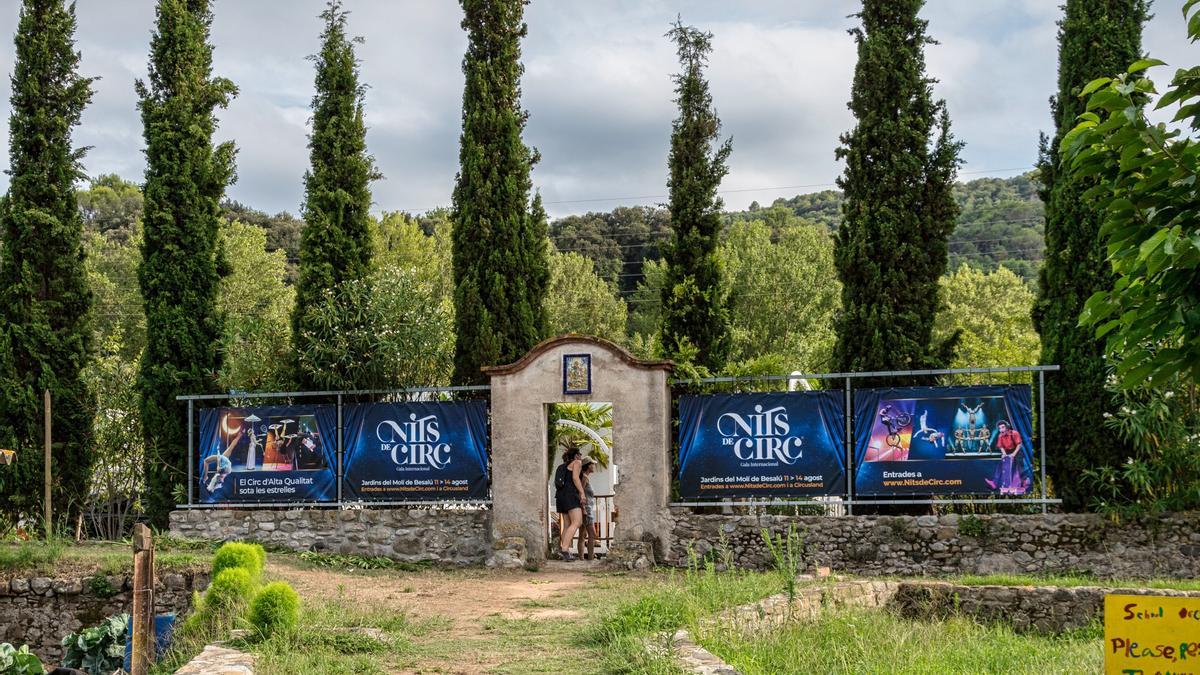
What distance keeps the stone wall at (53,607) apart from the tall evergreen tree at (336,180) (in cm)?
597

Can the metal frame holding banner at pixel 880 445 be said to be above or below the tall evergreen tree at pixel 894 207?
below

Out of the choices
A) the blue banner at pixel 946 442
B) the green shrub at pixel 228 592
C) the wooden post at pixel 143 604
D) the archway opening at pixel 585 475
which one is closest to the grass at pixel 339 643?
the green shrub at pixel 228 592

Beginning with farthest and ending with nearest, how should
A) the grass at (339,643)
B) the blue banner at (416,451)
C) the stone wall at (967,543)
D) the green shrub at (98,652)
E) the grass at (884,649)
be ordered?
1. the blue banner at (416,451)
2. the stone wall at (967,543)
3. the green shrub at (98,652)
4. the grass at (339,643)
5. the grass at (884,649)

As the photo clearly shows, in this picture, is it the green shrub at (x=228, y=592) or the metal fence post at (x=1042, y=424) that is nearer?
the green shrub at (x=228, y=592)

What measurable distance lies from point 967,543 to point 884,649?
6.81m

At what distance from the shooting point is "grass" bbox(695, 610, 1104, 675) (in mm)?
8664

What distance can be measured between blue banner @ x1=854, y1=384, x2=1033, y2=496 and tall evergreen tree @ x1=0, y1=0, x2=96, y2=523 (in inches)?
549

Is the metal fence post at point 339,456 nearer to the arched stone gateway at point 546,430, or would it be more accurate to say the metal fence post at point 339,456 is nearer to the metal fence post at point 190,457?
the metal fence post at point 190,457

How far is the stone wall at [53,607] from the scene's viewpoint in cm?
1594

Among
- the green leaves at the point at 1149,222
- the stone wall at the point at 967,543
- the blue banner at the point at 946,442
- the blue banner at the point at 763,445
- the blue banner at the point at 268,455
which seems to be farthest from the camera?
the blue banner at the point at 268,455

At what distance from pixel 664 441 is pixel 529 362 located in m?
2.28

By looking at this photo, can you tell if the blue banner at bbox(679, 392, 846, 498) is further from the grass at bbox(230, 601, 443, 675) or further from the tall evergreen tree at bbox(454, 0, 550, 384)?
the grass at bbox(230, 601, 443, 675)

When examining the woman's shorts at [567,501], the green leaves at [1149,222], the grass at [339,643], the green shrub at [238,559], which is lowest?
the grass at [339,643]

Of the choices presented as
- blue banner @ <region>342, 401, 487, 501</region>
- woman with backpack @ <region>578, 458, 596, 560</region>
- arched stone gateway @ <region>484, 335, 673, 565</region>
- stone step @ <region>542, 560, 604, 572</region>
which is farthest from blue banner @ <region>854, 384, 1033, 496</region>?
blue banner @ <region>342, 401, 487, 501</region>
